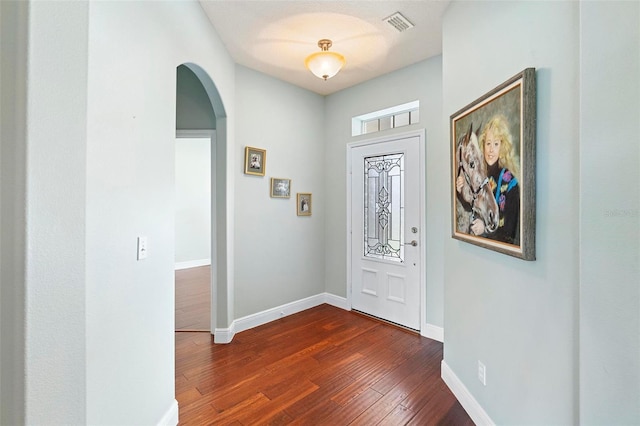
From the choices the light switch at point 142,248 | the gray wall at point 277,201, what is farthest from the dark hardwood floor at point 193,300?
the light switch at point 142,248

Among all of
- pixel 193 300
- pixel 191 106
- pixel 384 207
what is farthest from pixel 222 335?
pixel 191 106

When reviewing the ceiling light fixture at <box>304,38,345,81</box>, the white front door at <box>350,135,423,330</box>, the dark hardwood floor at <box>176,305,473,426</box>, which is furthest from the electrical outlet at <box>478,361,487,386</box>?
the ceiling light fixture at <box>304,38,345,81</box>

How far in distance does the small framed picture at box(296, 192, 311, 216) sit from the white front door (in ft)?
1.89

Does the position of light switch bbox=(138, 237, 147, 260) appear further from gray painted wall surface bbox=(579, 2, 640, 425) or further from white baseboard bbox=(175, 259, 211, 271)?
white baseboard bbox=(175, 259, 211, 271)

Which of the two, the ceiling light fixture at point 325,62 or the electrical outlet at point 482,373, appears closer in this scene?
the electrical outlet at point 482,373

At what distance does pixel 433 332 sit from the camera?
2881mm

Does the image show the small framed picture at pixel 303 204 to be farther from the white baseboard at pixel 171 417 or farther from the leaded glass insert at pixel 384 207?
the white baseboard at pixel 171 417

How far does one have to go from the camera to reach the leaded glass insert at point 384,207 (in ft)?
10.5

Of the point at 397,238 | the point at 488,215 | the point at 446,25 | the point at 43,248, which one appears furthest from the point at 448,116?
the point at 43,248

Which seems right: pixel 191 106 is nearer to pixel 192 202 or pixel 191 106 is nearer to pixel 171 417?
pixel 171 417

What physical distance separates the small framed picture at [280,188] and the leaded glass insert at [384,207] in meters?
0.97

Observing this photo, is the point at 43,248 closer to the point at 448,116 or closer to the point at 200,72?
the point at 200,72

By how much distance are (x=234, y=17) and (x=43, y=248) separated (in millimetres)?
2195

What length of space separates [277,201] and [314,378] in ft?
6.41
